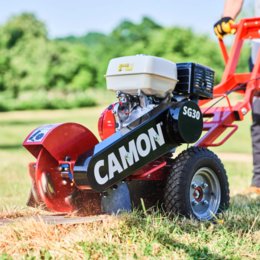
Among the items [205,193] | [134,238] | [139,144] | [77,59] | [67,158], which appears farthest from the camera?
[77,59]

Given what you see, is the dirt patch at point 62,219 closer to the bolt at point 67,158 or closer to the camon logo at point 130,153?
the camon logo at point 130,153

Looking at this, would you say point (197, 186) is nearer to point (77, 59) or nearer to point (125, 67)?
point (125, 67)

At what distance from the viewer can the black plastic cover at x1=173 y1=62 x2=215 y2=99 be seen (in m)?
3.54

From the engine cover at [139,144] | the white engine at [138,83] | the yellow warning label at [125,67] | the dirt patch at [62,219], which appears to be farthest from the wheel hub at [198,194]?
the yellow warning label at [125,67]

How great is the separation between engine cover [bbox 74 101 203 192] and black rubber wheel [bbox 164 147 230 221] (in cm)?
12

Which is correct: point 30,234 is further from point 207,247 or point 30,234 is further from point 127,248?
point 207,247

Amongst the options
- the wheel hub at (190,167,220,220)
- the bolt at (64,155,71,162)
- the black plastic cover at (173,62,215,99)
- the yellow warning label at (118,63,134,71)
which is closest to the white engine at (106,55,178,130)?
the yellow warning label at (118,63,134,71)

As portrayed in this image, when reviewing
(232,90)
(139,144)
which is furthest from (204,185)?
(232,90)

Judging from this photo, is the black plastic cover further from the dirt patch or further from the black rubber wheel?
the dirt patch

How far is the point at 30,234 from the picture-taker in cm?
280

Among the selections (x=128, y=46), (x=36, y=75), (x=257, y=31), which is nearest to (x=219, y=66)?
(x=128, y=46)

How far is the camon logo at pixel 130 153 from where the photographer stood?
3066mm

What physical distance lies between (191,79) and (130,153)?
26.9 inches

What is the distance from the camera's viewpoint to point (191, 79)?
11.6ft
